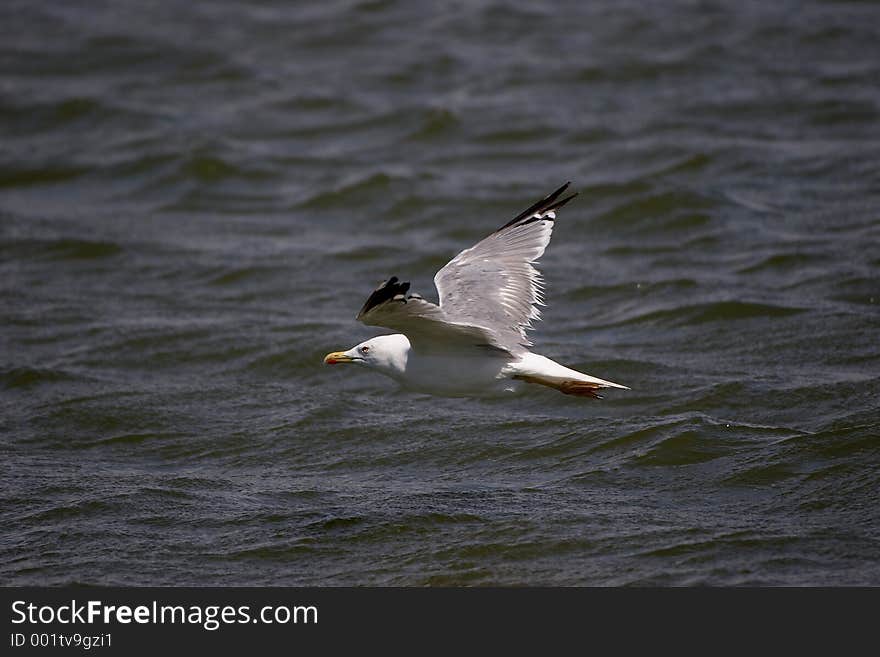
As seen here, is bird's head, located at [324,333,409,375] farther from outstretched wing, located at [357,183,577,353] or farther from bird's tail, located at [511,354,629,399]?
bird's tail, located at [511,354,629,399]

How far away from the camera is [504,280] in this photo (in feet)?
27.2

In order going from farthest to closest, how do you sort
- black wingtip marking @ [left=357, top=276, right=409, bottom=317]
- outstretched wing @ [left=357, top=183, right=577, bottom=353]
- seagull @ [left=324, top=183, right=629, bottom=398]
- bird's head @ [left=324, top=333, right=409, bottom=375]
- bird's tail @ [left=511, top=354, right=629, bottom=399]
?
bird's head @ [left=324, top=333, right=409, bottom=375]
bird's tail @ [left=511, top=354, right=629, bottom=399]
seagull @ [left=324, top=183, right=629, bottom=398]
outstretched wing @ [left=357, top=183, right=577, bottom=353]
black wingtip marking @ [left=357, top=276, right=409, bottom=317]

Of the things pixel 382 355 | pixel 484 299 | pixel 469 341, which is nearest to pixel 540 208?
pixel 484 299

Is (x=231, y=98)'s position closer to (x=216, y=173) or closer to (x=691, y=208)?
(x=216, y=173)

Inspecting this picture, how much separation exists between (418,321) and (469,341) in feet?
1.68

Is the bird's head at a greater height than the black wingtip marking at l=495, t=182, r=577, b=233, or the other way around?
the black wingtip marking at l=495, t=182, r=577, b=233

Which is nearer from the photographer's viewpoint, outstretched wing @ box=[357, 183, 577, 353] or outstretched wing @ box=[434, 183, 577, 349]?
outstretched wing @ box=[357, 183, 577, 353]

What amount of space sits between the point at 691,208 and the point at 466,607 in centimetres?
730

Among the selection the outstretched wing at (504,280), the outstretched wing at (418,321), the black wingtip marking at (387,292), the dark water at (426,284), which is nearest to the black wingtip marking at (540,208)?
the outstretched wing at (504,280)

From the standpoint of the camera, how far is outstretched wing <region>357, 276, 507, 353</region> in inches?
249

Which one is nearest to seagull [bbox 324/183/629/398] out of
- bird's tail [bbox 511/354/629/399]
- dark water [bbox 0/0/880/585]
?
bird's tail [bbox 511/354/629/399]

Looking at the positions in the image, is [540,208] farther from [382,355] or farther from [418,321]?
[418,321]

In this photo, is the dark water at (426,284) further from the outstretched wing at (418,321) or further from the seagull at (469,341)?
the outstretched wing at (418,321)

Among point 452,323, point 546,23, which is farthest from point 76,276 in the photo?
point 546,23
